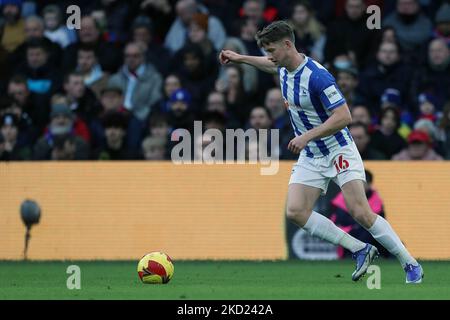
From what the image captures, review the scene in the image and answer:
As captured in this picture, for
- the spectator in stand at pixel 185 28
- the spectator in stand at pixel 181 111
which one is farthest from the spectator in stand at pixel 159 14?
the spectator in stand at pixel 181 111

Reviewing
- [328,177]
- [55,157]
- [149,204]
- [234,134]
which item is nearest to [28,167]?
[55,157]

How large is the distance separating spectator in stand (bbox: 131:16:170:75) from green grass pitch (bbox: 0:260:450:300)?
3689mm

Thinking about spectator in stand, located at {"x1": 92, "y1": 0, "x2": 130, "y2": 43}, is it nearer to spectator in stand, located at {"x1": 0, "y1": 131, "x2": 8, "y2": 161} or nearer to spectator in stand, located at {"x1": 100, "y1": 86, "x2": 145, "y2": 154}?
spectator in stand, located at {"x1": 100, "y1": 86, "x2": 145, "y2": 154}

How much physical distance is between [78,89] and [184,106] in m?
1.70

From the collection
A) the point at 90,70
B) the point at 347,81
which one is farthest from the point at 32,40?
the point at 347,81

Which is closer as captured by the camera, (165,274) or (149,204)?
(165,274)

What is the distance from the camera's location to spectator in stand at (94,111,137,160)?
15.5 m

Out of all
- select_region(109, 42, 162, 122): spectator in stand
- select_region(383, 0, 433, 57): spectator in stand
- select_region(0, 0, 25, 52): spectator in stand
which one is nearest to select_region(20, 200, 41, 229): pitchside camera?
select_region(109, 42, 162, 122): spectator in stand

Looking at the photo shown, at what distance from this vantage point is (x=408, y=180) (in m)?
14.7

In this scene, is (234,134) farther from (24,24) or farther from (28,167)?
(24,24)

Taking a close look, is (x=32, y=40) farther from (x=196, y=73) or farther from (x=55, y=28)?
(x=196, y=73)

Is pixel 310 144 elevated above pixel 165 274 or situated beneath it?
elevated above

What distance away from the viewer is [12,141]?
622 inches

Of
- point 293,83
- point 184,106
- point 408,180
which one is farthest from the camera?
point 184,106
